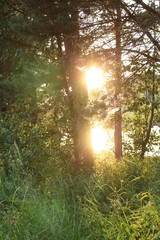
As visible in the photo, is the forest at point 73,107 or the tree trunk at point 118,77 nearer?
the forest at point 73,107

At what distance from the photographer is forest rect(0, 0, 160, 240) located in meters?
4.79

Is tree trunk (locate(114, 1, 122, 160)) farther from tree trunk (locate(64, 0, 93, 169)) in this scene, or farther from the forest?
tree trunk (locate(64, 0, 93, 169))

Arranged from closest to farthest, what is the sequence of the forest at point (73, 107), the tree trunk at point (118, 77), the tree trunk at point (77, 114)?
the forest at point (73, 107) → the tree trunk at point (118, 77) → the tree trunk at point (77, 114)

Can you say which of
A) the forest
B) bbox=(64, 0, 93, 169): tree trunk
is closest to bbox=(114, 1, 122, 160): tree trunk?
the forest

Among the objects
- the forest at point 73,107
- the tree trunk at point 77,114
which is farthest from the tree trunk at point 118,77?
the tree trunk at point 77,114

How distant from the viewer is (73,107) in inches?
377

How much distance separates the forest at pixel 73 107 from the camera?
4793 mm

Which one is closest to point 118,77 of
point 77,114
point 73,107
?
point 77,114

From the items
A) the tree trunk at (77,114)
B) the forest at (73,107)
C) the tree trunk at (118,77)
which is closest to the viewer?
the forest at (73,107)

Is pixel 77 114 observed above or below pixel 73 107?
below

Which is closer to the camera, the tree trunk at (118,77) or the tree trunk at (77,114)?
the tree trunk at (118,77)

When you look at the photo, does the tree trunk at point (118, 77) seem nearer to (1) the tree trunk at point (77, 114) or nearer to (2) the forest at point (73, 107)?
(2) the forest at point (73, 107)

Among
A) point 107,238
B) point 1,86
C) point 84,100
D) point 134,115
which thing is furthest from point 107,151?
point 107,238

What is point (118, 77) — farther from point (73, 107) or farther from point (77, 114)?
point (73, 107)
